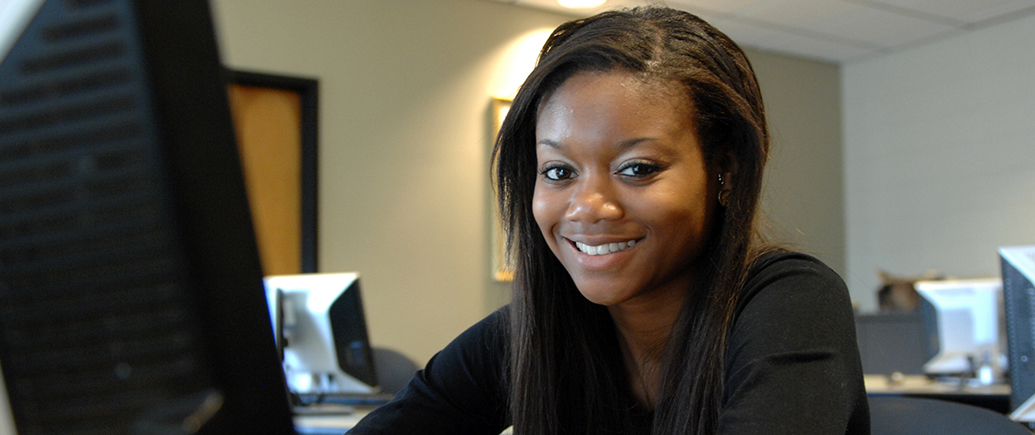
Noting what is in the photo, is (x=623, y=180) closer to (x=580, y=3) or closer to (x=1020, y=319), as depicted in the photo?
(x=1020, y=319)

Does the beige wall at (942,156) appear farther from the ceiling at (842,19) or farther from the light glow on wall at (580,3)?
the light glow on wall at (580,3)

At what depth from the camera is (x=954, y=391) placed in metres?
3.10

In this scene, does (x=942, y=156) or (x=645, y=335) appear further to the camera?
(x=942, y=156)

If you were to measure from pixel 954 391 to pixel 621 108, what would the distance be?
8.81 feet

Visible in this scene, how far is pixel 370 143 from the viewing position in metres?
4.10

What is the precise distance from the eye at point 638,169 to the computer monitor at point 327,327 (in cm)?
158

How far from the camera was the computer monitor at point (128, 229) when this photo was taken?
0.89 ft

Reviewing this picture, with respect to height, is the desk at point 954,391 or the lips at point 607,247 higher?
the lips at point 607,247

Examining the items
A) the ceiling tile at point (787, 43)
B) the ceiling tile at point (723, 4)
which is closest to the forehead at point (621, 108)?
the ceiling tile at point (723, 4)

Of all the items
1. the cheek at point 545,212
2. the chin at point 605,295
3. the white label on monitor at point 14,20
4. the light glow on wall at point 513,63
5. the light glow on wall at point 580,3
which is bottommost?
the chin at point 605,295

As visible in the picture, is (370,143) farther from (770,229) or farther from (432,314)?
(770,229)

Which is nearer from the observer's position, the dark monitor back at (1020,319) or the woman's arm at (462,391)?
the woman's arm at (462,391)

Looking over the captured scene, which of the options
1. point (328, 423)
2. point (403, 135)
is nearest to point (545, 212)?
point (328, 423)

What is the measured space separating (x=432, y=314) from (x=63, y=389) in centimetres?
398
